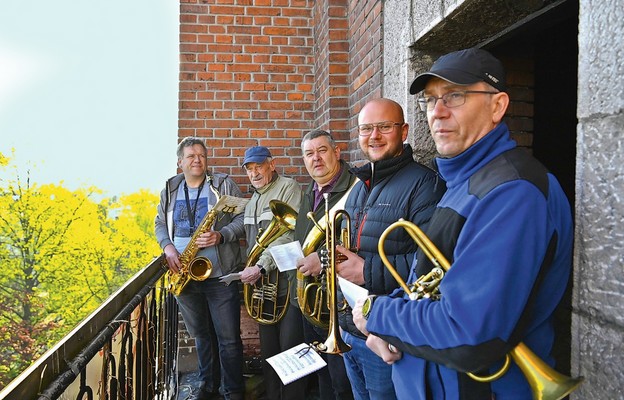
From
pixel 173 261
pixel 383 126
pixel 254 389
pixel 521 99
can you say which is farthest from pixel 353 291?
pixel 254 389

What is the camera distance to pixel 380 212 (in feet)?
6.91

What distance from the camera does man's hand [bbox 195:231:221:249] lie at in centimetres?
380

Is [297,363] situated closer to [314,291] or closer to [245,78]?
[314,291]

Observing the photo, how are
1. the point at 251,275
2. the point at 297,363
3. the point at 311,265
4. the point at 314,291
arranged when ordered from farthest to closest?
the point at 251,275, the point at 314,291, the point at 311,265, the point at 297,363

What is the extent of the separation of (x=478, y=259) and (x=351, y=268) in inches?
39.6

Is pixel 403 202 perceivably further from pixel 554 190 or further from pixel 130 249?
pixel 130 249

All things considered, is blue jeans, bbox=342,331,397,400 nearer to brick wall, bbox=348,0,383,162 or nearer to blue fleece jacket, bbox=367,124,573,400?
blue fleece jacket, bbox=367,124,573,400

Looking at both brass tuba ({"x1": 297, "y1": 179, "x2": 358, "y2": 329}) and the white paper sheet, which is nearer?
the white paper sheet

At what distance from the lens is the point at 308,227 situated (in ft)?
10.1

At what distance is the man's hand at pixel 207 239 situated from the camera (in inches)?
150

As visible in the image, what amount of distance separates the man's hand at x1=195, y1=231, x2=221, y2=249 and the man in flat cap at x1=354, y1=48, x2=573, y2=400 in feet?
8.20

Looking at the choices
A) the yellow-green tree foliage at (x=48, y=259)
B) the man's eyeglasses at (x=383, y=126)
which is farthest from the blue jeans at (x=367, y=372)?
the yellow-green tree foliage at (x=48, y=259)

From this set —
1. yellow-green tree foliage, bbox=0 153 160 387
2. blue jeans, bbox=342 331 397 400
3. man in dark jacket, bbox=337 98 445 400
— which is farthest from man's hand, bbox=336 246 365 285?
yellow-green tree foliage, bbox=0 153 160 387

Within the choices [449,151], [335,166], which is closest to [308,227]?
[335,166]
